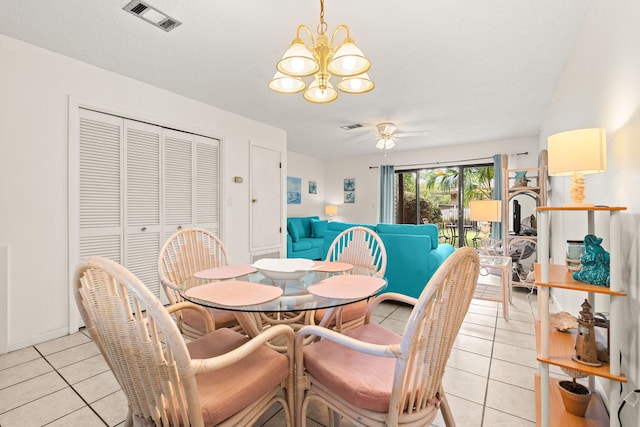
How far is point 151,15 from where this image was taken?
2.00 m

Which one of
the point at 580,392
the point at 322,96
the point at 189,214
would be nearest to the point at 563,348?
the point at 580,392

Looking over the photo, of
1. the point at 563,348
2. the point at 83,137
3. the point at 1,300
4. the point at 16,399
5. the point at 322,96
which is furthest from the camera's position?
the point at 83,137

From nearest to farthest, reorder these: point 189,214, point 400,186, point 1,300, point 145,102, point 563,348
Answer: point 563,348 → point 1,300 → point 145,102 → point 189,214 → point 400,186

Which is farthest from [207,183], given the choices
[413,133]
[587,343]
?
[587,343]

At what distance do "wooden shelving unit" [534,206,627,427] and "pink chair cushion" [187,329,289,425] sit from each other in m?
1.09

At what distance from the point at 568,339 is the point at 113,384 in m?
2.55

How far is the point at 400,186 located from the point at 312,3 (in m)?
5.37

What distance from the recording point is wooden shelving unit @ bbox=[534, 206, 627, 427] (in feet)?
3.64

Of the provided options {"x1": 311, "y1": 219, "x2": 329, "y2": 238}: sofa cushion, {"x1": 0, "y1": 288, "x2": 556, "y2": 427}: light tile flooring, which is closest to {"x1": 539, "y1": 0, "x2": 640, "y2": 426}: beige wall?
{"x1": 0, "y1": 288, "x2": 556, "y2": 427}: light tile flooring

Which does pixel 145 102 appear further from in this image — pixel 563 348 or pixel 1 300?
pixel 563 348

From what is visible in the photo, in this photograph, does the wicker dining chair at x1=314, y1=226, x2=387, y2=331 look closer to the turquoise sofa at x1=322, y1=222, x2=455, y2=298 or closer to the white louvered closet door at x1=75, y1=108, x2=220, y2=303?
the turquoise sofa at x1=322, y1=222, x2=455, y2=298

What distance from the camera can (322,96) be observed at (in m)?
1.83

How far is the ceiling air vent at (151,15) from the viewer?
6.23 ft

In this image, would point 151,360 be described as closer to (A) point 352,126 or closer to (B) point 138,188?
(B) point 138,188
